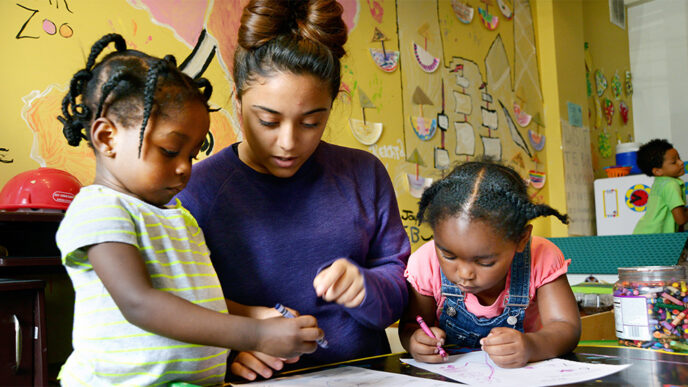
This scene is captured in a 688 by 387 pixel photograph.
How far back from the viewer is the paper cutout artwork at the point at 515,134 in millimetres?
3533

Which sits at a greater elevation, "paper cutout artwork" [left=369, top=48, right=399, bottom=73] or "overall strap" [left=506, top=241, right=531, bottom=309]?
"paper cutout artwork" [left=369, top=48, right=399, bottom=73]

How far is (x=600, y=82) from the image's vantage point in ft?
15.5

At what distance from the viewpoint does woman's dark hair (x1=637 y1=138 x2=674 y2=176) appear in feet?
12.2

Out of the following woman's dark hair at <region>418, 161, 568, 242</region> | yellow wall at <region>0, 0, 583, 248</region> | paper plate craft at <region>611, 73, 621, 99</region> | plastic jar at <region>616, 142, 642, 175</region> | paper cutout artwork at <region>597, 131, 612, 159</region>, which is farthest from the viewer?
paper plate craft at <region>611, 73, 621, 99</region>

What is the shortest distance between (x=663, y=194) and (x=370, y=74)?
225 cm

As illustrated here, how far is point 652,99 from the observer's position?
5.18 metres

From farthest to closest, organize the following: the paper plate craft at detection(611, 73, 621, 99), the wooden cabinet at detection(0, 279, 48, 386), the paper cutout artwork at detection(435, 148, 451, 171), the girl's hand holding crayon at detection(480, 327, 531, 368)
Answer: the paper plate craft at detection(611, 73, 621, 99), the paper cutout artwork at detection(435, 148, 451, 171), the wooden cabinet at detection(0, 279, 48, 386), the girl's hand holding crayon at detection(480, 327, 531, 368)

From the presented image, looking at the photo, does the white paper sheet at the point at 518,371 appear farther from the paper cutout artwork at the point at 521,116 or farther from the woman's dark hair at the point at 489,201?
the paper cutout artwork at the point at 521,116

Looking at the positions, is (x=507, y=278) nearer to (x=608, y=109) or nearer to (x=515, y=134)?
(x=515, y=134)

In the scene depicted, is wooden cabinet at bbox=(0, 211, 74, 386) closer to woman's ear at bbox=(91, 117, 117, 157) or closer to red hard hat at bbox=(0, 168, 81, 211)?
red hard hat at bbox=(0, 168, 81, 211)

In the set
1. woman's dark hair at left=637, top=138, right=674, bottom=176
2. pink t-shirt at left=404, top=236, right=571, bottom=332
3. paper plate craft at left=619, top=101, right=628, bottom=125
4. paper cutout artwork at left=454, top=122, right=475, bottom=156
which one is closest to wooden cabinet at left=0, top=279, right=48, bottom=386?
pink t-shirt at left=404, top=236, right=571, bottom=332

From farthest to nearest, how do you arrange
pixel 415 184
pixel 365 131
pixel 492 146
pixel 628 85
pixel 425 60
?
1. pixel 628 85
2. pixel 492 146
3. pixel 425 60
4. pixel 415 184
5. pixel 365 131

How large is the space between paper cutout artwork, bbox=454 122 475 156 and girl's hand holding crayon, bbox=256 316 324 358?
2.53 meters

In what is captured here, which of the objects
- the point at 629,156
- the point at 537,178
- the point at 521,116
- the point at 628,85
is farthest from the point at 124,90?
the point at 628,85
